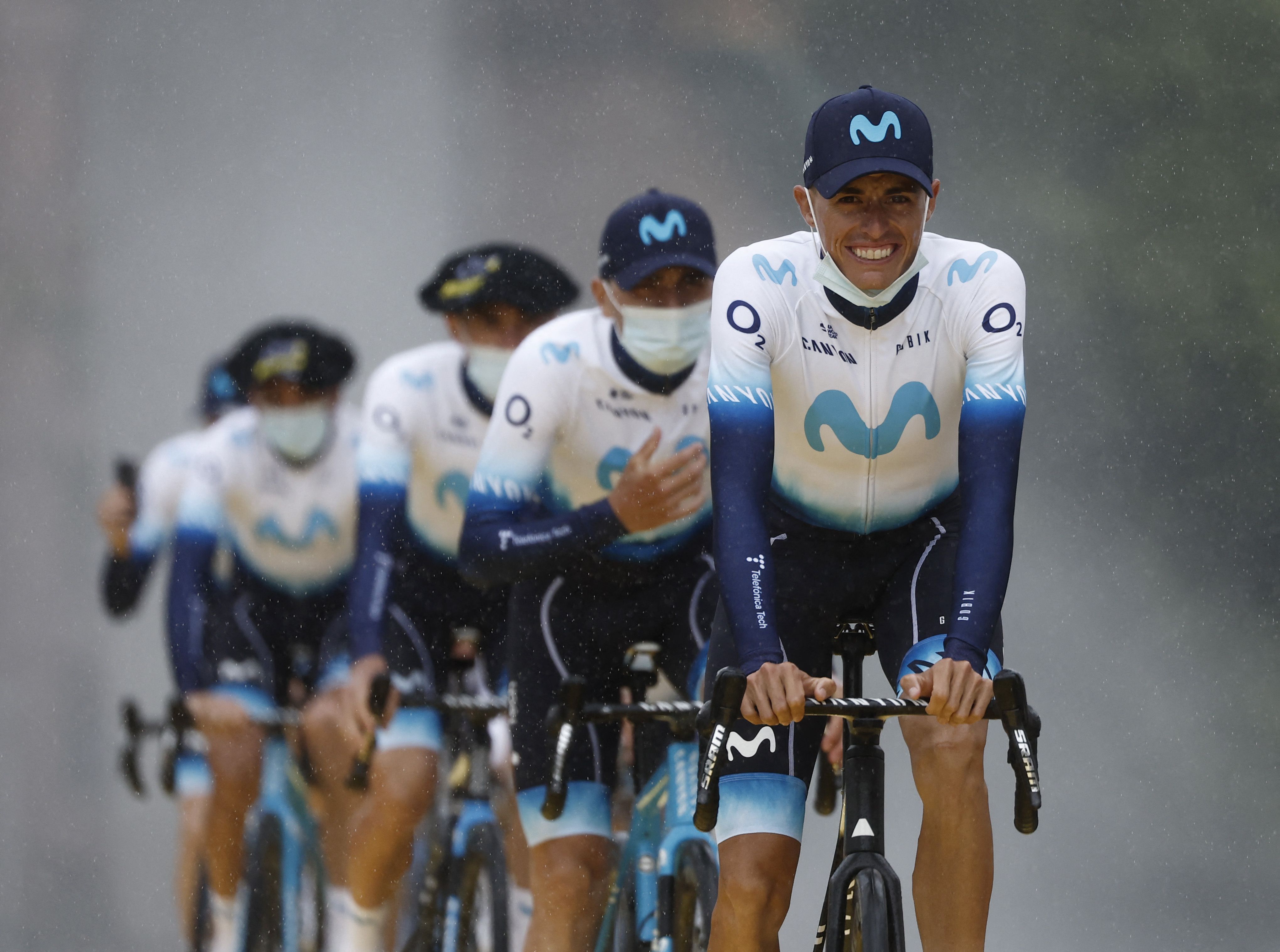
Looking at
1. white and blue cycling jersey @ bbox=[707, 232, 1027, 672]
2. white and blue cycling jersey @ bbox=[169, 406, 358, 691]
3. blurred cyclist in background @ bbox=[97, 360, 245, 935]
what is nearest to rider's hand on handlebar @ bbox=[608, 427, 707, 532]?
white and blue cycling jersey @ bbox=[707, 232, 1027, 672]

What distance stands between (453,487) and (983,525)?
116 inches

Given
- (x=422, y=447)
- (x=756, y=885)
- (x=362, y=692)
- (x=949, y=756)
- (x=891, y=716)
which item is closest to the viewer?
(x=891, y=716)

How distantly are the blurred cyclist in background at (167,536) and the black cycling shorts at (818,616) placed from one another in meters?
3.82

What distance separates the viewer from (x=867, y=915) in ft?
8.97

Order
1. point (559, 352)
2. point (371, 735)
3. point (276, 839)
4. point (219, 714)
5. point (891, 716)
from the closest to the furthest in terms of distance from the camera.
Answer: point (891, 716) → point (559, 352) → point (371, 735) → point (276, 839) → point (219, 714)

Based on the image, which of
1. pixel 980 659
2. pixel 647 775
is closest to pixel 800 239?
pixel 980 659

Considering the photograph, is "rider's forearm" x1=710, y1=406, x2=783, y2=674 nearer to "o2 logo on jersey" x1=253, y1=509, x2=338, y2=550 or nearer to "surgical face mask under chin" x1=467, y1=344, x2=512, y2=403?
"surgical face mask under chin" x1=467, y1=344, x2=512, y2=403

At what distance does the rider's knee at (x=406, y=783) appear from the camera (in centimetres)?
519

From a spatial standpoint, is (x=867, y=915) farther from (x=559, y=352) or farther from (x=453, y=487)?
(x=453, y=487)

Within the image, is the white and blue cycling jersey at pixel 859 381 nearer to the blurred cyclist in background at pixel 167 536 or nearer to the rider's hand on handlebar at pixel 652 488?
the rider's hand on handlebar at pixel 652 488

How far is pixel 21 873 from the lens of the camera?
8.36 m

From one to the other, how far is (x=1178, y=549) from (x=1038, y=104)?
1844mm

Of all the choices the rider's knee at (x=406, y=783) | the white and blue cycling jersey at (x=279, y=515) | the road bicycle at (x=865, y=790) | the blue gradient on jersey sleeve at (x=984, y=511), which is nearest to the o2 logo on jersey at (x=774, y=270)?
the blue gradient on jersey sleeve at (x=984, y=511)

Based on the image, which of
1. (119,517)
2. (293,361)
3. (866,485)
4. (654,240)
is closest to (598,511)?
(654,240)
